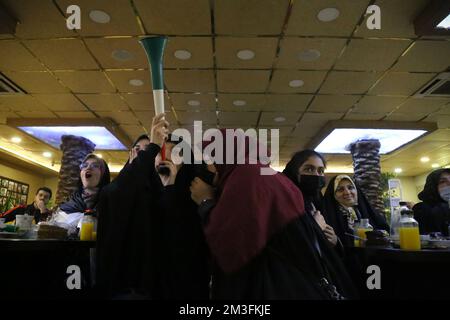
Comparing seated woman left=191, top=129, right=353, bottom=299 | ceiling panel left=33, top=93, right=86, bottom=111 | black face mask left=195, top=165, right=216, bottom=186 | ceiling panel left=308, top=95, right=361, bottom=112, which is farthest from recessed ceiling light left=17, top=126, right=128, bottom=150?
seated woman left=191, top=129, right=353, bottom=299

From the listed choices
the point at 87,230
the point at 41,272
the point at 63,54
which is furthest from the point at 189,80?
the point at 41,272

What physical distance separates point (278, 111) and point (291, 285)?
17.5 ft

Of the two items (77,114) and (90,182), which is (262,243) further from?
(77,114)

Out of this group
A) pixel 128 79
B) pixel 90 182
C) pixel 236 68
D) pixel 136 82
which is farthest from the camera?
pixel 136 82

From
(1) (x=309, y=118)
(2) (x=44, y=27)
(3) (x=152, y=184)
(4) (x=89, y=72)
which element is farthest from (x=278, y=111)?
(3) (x=152, y=184)

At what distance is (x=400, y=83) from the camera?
504cm

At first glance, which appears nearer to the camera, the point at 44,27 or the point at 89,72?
the point at 44,27

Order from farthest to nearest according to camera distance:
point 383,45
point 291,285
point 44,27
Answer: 1. point 383,45
2. point 44,27
3. point 291,285

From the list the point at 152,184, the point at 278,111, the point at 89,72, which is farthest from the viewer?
the point at 278,111

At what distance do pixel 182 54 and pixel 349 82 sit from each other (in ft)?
8.80

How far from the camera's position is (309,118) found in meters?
6.51

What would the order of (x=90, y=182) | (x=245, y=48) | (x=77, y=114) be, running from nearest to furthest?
(x=90, y=182) → (x=245, y=48) → (x=77, y=114)

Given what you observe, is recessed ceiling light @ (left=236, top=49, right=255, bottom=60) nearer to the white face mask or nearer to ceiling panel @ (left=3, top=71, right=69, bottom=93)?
the white face mask

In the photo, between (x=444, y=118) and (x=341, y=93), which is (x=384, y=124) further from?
(x=341, y=93)
